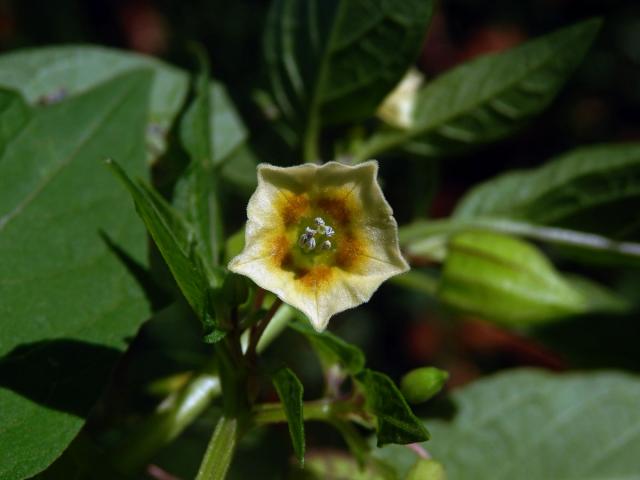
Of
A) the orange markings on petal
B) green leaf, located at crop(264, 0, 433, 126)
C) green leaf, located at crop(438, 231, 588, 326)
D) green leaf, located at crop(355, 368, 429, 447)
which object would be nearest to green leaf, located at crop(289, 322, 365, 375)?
green leaf, located at crop(355, 368, 429, 447)

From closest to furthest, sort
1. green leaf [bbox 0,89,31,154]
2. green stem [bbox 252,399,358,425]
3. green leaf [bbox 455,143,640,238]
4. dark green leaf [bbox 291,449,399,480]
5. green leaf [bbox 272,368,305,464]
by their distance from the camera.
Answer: green leaf [bbox 272,368,305,464] → green stem [bbox 252,399,358,425] → green leaf [bbox 0,89,31,154] → dark green leaf [bbox 291,449,399,480] → green leaf [bbox 455,143,640,238]

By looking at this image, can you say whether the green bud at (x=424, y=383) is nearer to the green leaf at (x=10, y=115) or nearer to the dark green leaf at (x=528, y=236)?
the dark green leaf at (x=528, y=236)

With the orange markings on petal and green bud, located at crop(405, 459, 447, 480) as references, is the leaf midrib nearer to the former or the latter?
the orange markings on petal

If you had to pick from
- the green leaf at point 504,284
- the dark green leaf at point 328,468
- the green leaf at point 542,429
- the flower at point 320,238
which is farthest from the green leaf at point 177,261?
the green leaf at point 542,429

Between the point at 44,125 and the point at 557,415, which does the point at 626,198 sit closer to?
the point at 557,415

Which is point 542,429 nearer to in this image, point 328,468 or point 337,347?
point 328,468

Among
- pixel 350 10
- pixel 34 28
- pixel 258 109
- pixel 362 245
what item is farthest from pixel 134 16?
pixel 362 245

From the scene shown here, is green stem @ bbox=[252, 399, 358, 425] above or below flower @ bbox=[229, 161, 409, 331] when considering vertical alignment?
below
